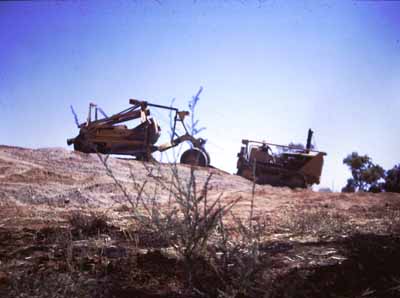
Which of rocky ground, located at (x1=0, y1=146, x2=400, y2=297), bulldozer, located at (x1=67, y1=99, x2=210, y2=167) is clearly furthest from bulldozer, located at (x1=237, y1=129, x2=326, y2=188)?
rocky ground, located at (x1=0, y1=146, x2=400, y2=297)

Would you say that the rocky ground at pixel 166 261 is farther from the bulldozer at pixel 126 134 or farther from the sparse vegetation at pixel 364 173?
the sparse vegetation at pixel 364 173

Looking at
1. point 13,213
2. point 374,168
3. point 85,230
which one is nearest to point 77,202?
point 13,213

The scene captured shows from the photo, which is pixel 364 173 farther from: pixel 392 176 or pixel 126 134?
pixel 126 134

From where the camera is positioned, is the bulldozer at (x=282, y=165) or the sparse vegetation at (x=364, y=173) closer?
the bulldozer at (x=282, y=165)

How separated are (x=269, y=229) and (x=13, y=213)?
3955mm

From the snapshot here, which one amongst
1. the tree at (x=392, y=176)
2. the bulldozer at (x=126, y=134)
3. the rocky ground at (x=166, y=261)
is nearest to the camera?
the rocky ground at (x=166, y=261)

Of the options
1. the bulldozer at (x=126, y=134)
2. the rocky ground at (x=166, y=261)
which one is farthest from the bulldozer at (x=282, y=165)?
the rocky ground at (x=166, y=261)

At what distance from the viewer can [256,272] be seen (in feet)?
7.95

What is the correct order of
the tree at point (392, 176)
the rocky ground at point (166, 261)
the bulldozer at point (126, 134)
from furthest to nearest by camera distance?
the tree at point (392, 176) → the bulldozer at point (126, 134) → the rocky ground at point (166, 261)

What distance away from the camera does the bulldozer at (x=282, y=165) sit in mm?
16031

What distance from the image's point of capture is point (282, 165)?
16.3 meters

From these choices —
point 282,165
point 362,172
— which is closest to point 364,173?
point 362,172

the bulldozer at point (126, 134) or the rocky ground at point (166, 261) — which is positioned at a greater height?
the bulldozer at point (126, 134)

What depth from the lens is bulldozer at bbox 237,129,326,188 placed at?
1603 centimetres
